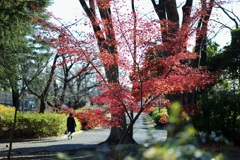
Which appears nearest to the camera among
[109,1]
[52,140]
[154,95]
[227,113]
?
[154,95]

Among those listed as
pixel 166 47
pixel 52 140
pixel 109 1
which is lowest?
pixel 52 140

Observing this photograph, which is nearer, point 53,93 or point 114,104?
point 114,104

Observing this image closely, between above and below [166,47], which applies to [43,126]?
below

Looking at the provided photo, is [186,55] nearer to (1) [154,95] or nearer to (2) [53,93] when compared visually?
(1) [154,95]

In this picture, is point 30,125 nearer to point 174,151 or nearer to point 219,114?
point 219,114

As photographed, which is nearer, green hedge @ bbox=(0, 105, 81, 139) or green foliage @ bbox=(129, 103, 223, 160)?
green foliage @ bbox=(129, 103, 223, 160)

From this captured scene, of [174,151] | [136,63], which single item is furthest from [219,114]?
[174,151]

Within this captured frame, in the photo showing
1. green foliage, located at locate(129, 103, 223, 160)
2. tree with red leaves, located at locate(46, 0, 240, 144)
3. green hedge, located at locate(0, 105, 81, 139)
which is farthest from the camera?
green hedge, located at locate(0, 105, 81, 139)

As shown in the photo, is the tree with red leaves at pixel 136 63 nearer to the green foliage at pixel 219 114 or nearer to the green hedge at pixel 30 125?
the green foliage at pixel 219 114

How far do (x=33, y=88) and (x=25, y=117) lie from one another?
1008cm

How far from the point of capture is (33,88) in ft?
97.5

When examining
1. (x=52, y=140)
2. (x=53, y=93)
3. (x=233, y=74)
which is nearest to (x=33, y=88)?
(x=53, y=93)

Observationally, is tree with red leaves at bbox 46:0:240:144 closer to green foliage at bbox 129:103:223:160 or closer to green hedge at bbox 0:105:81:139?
green foliage at bbox 129:103:223:160

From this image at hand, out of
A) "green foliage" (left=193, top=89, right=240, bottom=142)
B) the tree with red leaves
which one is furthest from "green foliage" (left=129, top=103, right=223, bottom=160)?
"green foliage" (left=193, top=89, right=240, bottom=142)
